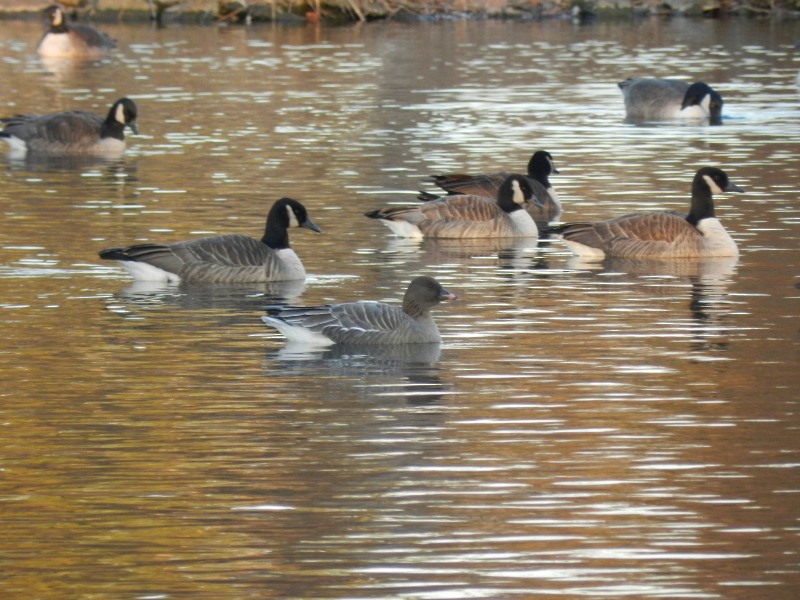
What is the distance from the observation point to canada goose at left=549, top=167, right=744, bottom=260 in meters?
19.0

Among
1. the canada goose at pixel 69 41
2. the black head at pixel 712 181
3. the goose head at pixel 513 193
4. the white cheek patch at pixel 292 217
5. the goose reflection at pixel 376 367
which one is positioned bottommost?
the goose reflection at pixel 376 367

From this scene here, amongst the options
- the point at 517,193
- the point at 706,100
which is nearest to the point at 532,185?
the point at 517,193

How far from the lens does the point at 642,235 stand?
19016 millimetres

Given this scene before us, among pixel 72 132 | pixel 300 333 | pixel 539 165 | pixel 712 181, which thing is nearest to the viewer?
pixel 300 333

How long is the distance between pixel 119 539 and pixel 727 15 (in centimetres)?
5586

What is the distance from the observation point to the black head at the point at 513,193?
69.3 ft

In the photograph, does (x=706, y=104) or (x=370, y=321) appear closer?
(x=370, y=321)

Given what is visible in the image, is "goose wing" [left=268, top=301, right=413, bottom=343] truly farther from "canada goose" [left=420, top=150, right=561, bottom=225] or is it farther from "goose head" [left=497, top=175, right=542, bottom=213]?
"canada goose" [left=420, top=150, right=561, bottom=225]

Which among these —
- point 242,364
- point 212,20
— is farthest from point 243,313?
point 212,20

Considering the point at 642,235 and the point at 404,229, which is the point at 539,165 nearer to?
the point at 404,229

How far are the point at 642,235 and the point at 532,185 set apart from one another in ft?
9.86

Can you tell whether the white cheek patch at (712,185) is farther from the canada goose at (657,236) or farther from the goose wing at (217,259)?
the goose wing at (217,259)

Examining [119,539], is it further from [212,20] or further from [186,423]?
[212,20]

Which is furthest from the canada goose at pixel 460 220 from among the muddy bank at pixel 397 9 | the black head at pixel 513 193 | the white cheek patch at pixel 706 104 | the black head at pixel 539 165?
the muddy bank at pixel 397 9
